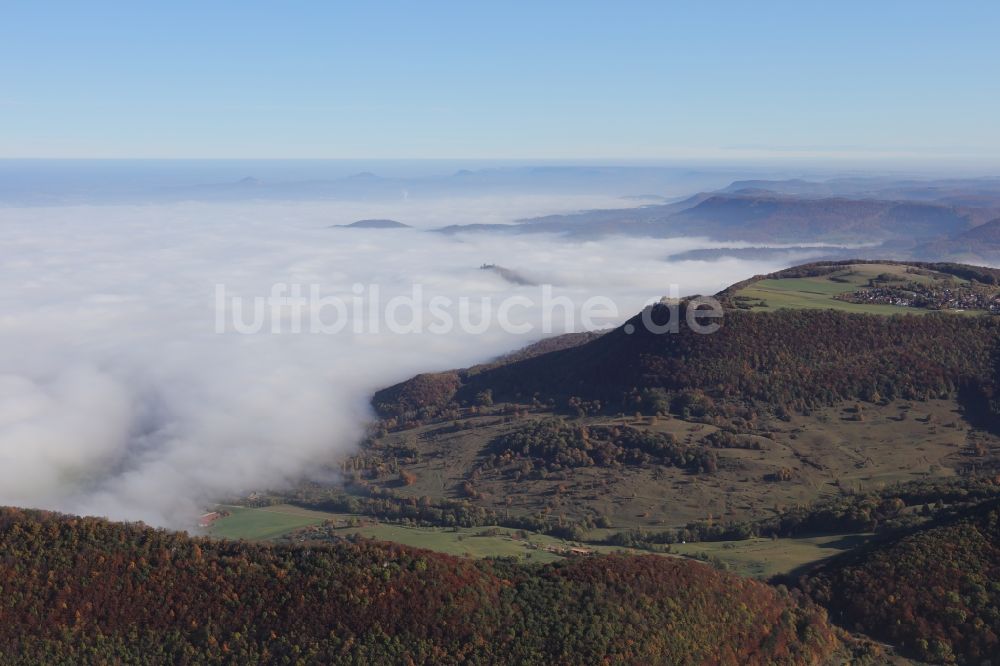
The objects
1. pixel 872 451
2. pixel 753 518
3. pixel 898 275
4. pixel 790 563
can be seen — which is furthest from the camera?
pixel 898 275

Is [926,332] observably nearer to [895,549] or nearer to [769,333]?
[769,333]

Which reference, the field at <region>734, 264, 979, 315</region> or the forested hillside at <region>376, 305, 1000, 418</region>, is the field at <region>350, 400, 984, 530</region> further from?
the field at <region>734, 264, 979, 315</region>

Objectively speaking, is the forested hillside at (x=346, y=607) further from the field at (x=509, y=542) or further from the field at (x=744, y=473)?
the field at (x=744, y=473)

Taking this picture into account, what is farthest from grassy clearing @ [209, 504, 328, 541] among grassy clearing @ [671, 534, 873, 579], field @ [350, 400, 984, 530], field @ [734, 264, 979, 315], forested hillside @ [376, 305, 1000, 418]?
field @ [734, 264, 979, 315]

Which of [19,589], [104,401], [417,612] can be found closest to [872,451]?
[417,612]

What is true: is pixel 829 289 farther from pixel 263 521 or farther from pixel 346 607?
pixel 346 607
